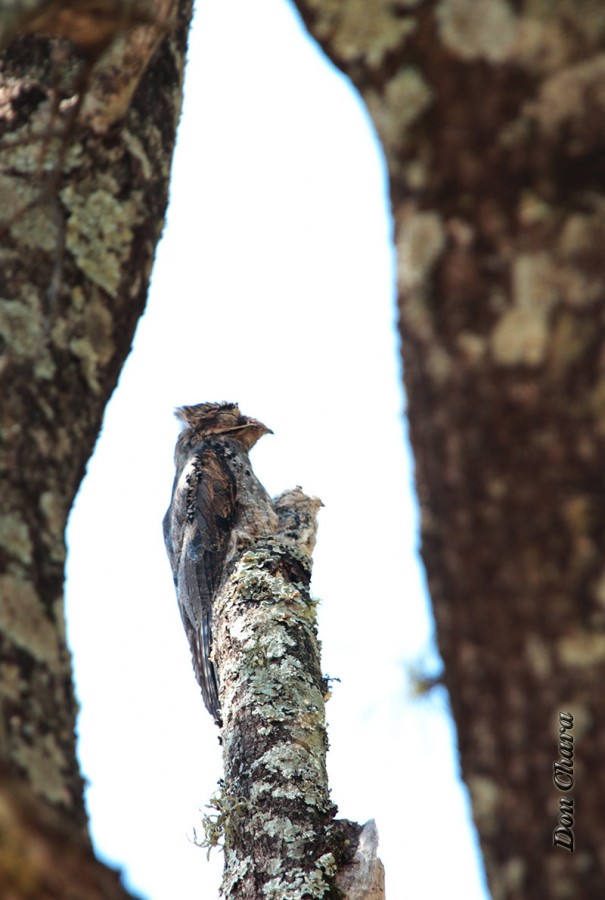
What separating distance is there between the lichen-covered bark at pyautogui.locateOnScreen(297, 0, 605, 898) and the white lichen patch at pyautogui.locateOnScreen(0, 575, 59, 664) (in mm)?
627

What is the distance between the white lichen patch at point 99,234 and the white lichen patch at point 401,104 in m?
0.76

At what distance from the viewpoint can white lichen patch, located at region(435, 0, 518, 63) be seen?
1.29 metres

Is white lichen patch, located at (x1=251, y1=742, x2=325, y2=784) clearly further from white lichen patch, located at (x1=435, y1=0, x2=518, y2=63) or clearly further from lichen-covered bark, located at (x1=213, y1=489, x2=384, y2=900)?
white lichen patch, located at (x1=435, y1=0, x2=518, y2=63)

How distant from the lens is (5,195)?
1986 millimetres

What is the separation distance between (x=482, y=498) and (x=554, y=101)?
49cm

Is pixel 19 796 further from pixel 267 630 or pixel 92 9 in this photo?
pixel 267 630

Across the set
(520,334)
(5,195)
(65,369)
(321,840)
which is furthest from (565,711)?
(321,840)

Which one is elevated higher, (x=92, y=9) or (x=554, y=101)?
(x=92, y=9)

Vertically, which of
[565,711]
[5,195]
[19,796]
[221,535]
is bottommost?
[19,796]

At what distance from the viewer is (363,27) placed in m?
1.43

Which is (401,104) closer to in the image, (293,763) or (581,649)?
(581,649)

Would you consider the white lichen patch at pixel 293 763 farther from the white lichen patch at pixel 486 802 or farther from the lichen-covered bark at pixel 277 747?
the white lichen patch at pixel 486 802

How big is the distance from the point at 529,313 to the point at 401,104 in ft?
1.09

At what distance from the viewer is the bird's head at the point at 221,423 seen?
6.04 meters
